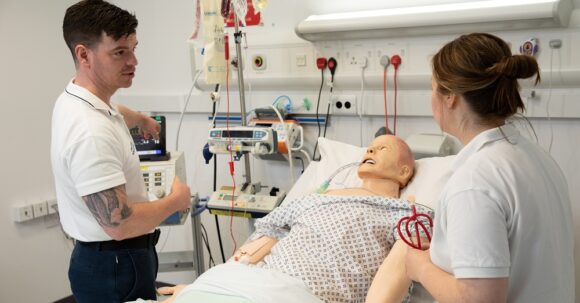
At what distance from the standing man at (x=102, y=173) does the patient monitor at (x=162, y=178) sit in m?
0.47

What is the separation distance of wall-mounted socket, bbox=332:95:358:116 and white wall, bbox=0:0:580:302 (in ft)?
0.12

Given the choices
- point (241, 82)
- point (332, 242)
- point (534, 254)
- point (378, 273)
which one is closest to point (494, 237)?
point (534, 254)

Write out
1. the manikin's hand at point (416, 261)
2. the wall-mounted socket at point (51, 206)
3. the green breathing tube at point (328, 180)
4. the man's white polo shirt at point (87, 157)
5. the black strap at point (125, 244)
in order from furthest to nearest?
the wall-mounted socket at point (51, 206) < the green breathing tube at point (328, 180) < the black strap at point (125, 244) < the man's white polo shirt at point (87, 157) < the manikin's hand at point (416, 261)

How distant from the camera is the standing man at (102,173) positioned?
1460mm

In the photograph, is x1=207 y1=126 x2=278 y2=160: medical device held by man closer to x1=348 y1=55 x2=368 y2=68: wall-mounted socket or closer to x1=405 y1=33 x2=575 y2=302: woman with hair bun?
x1=348 y1=55 x2=368 y2=68: wall-mounted socket

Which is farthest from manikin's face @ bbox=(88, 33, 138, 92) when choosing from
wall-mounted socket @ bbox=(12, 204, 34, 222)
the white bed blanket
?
wall-mounted socket @ bbox=(12, 204, 34, 222)

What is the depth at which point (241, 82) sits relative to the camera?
8.32 feet

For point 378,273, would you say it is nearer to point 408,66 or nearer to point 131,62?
point 131,62

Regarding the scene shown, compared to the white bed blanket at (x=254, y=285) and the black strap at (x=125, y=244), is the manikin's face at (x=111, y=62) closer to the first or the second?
the black strap at (x=125, y=244)

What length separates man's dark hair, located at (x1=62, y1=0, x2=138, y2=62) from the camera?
1533 mm

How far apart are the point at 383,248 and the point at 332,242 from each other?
0.62 ft

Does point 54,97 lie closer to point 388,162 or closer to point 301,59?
point 301,59

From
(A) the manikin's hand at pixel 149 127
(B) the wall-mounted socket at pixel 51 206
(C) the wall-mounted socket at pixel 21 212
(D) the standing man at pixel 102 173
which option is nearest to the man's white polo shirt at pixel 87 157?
(D) the standing man at pixel 102 173

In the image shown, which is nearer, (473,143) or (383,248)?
(473,143)
